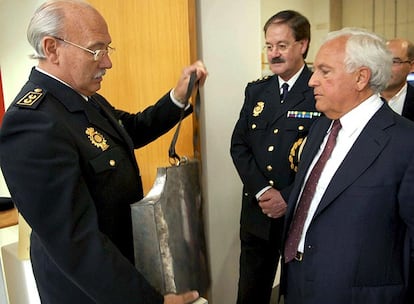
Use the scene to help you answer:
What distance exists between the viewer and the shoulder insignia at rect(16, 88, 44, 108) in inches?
36.1

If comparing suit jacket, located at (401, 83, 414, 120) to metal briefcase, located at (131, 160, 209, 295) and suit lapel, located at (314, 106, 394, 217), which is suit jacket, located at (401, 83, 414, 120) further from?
metal briefcase, located at (131, 160, 209, 295)

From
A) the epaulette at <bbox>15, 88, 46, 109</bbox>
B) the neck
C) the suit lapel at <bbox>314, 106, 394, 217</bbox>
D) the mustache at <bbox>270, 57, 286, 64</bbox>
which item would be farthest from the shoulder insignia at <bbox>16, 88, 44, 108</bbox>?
the neck

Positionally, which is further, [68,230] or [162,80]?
[162,80]

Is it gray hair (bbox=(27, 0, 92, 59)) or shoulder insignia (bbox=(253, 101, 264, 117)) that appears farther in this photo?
shoulder insignia (bbox=(253, 101, 264, 117))

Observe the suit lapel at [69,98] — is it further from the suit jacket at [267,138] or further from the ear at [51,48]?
the suit jacket at [267,138]

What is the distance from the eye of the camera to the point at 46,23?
983 millimetres

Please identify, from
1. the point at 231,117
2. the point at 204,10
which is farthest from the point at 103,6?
the point at 231,117

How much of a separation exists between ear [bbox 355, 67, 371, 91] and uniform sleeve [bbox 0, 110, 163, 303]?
0.90 m

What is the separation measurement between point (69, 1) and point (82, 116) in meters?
0.29

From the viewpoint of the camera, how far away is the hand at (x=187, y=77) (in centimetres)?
130

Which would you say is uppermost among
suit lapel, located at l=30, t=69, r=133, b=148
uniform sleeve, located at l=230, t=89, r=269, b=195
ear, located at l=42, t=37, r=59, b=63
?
ear, located at l=42, t=37, r=59, b=63

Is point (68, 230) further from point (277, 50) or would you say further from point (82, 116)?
point (277, 50)

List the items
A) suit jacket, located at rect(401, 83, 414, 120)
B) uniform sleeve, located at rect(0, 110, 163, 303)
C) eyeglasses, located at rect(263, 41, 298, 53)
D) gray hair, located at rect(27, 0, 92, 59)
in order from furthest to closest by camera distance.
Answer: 1. suit jacket, located at rect(401, 83, 414, 120)
2. eyeglasses, located at rect(263, 41, 298, 53)
3. gray hair, located at rect(27, 0, 92, 59)
4. uniform sleeve, located at rect(0, 110, 163, 303)

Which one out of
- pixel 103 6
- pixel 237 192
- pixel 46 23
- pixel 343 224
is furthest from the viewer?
pixel 237 192
